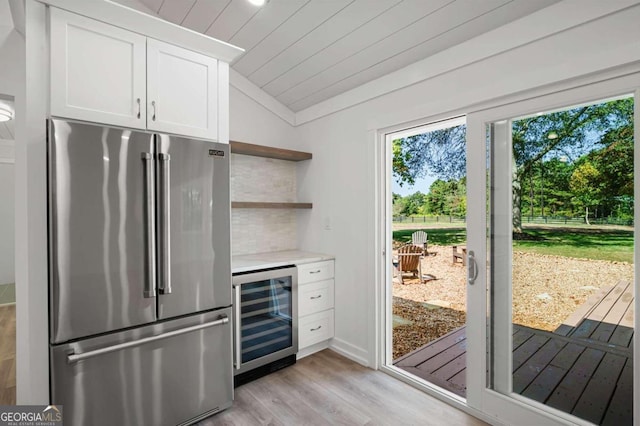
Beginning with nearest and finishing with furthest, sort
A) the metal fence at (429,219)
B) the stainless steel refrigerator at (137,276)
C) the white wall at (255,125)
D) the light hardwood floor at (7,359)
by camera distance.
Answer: the stainless steel refrigerator at (137,276)
the light hardwood floor at (7,359)
the white wall at (255,125)
the metal fence at (429,219)

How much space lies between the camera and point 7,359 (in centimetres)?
286

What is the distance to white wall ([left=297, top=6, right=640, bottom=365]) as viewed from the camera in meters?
1.63

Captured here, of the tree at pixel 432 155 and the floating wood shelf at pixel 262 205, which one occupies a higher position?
the tree at pixel 432 155

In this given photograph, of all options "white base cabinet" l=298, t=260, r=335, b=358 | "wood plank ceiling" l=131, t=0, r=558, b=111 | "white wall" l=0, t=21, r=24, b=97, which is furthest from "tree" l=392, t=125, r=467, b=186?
"white wall" l=0, t=21, r=24, b=97

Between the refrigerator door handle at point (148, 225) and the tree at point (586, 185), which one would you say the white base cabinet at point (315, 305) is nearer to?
the refrigerator door handle at point (148, 225)

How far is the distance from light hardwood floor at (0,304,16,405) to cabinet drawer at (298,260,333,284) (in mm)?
Answer: 2146

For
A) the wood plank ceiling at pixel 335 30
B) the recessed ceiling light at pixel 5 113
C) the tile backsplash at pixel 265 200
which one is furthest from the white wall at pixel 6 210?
A: the tile backsplash at pixel 265 200

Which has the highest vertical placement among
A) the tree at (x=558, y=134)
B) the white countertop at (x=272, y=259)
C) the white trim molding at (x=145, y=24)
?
the white trim molding at (x=145, y=24)

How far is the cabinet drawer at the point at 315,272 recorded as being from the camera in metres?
2.88

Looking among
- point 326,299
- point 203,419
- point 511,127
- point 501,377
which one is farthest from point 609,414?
point 203,419

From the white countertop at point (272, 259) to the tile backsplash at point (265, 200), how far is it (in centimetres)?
13

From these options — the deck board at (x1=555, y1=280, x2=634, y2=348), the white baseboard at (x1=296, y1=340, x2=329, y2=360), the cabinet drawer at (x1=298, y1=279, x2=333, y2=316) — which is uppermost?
the deck board at (x1=555, y1=280, x2=634, y2=348)

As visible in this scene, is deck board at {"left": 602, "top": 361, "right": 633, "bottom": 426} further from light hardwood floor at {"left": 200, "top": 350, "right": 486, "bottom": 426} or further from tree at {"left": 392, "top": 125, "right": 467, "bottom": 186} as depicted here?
tree at {"left": 392, "top": 125, "right": 467, "bottom": 186}

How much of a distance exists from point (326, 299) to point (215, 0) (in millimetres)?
→ 2582
